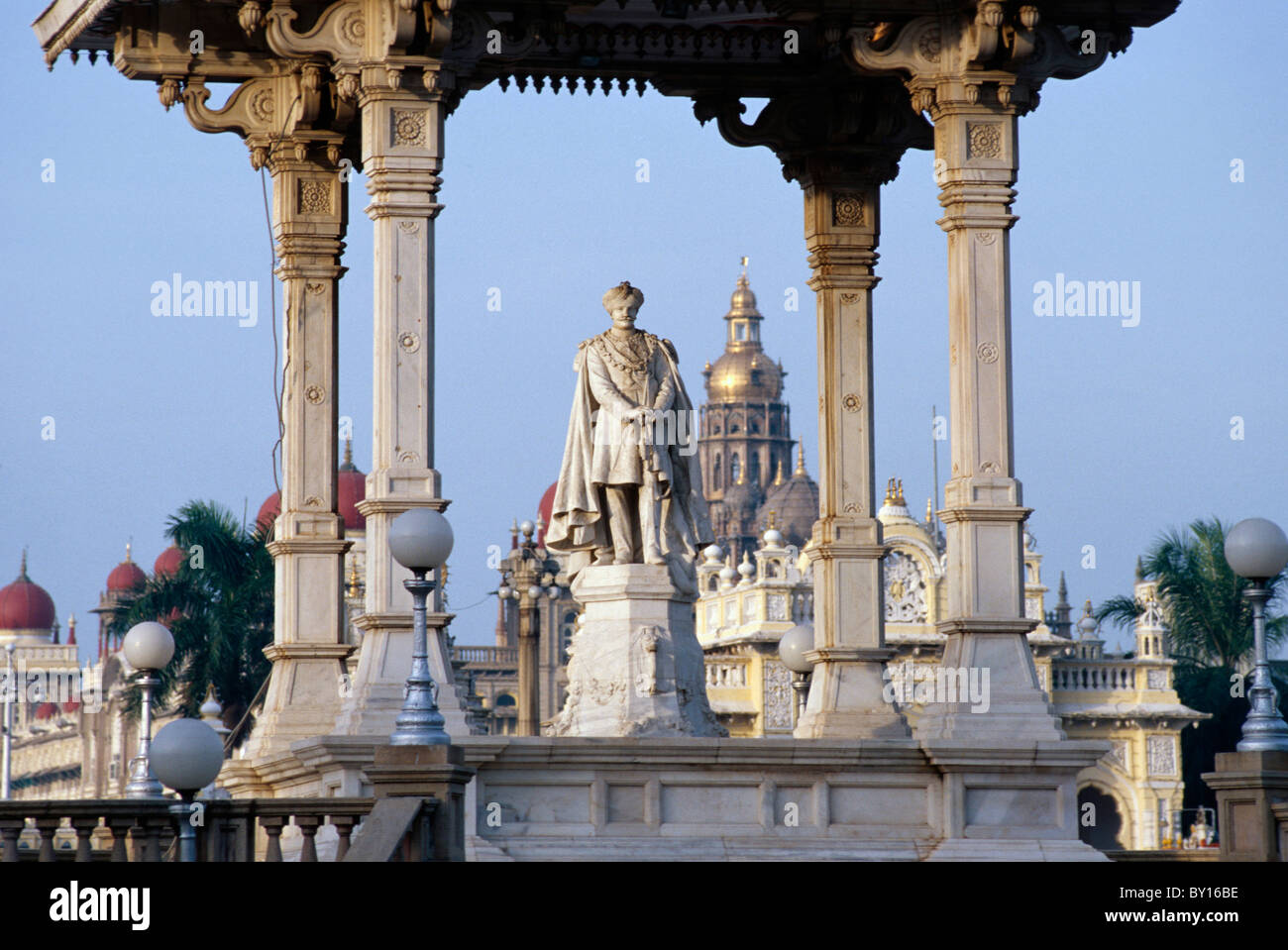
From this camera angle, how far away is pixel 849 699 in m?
27.4

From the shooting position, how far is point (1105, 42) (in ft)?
86.4

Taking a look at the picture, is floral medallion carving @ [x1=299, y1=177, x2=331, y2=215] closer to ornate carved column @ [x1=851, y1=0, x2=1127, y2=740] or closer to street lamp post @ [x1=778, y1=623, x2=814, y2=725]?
ornate carved column @ [x1=851, y1=0, x2=1127, y2=740]

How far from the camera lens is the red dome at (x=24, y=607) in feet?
520

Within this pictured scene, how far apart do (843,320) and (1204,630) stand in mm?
66591

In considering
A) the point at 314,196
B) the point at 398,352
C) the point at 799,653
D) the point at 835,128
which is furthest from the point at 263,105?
the point at 799,653

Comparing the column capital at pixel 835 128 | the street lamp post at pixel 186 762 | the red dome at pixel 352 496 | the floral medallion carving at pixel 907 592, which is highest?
the red dome at pixel 352 496

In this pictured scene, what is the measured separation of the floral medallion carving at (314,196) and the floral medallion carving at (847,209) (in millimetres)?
5067

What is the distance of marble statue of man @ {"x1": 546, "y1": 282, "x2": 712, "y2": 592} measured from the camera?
85.2 feet

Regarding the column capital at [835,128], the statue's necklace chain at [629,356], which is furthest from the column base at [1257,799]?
the column capital at [835,128]

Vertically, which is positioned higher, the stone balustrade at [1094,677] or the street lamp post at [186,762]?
the stone balustrade at [1094,677]

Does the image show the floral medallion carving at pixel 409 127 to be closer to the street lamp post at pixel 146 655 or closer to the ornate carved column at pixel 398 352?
the ornate carved column at pixel 398 352
